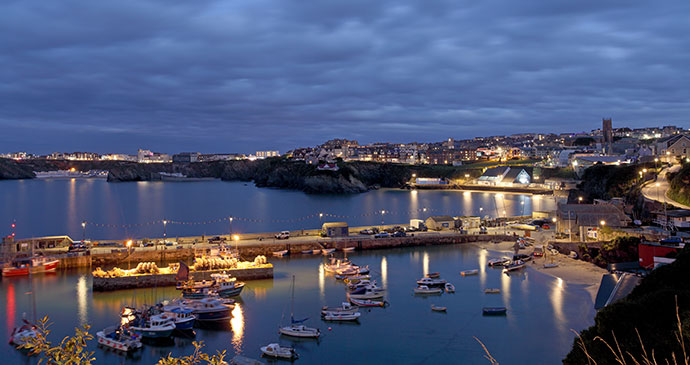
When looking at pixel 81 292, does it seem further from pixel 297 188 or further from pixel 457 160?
pixel 457 160

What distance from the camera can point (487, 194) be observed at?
6188 cm

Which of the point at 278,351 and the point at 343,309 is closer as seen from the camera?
the point at 278,351

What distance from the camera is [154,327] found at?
12.6 metres

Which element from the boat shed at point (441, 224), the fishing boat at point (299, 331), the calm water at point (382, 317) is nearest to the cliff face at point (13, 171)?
the calm water at point (382, 317)

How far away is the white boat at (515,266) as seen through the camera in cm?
1969

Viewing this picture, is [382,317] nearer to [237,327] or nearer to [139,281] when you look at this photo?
[237,327]

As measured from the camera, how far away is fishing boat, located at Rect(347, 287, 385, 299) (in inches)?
622

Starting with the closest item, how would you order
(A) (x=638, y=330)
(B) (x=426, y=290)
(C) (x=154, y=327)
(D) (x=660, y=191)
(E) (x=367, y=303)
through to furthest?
(A) (x=638, y=330)
(C) (x=154, y=327)
(E) (x=367, y=303)
(B) (x=426, y=290)
(D) (x=660, y=191)

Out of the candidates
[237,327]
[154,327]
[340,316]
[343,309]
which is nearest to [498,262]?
[343,309]

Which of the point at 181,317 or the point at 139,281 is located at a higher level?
the point at 139,281

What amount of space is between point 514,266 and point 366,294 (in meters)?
7.19

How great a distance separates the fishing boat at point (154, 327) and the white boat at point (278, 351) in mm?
2797

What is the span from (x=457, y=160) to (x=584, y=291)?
8243 cm

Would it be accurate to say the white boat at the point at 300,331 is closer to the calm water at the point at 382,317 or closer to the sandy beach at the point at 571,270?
the calm water at the point at 382,317
